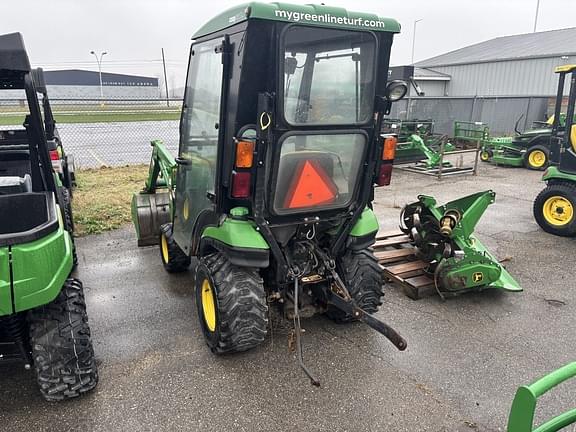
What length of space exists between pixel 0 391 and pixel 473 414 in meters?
3.01

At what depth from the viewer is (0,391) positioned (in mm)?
2867

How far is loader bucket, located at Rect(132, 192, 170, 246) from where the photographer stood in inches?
195

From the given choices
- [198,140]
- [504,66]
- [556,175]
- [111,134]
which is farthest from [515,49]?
[198,140]

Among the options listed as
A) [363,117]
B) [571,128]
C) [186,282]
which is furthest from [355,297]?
[571,128]

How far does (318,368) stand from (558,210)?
505 cm

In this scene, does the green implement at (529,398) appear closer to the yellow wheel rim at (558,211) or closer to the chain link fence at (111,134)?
the yellow wheel rim at (558,211)

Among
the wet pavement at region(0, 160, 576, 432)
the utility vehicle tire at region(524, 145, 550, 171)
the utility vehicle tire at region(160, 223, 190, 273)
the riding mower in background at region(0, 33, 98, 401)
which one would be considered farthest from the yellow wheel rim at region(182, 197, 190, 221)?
the utility vehicle tire at region(524, 145, 550, 171)

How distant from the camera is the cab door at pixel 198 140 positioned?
10.6 ft

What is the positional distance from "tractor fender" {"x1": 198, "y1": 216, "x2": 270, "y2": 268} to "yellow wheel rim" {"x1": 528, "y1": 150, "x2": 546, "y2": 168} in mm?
11239

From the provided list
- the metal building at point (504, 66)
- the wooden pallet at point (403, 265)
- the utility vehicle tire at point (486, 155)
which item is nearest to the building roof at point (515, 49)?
the metal building at point (504, 66)

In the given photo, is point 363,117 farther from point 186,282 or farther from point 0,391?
point 0,391

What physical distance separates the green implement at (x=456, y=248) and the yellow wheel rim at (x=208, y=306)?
2143 mm

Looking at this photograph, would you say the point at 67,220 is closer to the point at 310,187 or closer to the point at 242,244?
the point at 242,244

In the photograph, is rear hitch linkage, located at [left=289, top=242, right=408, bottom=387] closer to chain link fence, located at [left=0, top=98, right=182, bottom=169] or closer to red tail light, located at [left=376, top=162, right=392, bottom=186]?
red tail light, located at [left=376, top=162, right=392, bottom=186]
